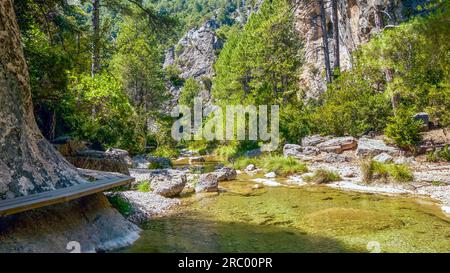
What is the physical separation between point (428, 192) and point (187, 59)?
68959 millimetres

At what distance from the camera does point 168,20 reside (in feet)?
40.8

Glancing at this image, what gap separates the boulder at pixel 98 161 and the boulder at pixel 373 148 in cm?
974

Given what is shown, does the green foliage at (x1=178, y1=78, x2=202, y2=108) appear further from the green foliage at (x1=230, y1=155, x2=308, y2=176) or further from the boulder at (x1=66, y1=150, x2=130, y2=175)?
the boulder at (x1=66, y1=150, x2=130, y2=175)

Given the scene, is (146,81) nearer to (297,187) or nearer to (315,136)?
(315,136)

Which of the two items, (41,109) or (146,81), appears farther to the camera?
(146,81)

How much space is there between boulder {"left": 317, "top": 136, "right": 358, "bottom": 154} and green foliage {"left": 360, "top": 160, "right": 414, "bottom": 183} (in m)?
5.27

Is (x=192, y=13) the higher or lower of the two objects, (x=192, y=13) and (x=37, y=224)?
the higher

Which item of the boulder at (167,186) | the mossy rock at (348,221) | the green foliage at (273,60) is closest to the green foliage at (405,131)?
the mossy rock at (348,221)

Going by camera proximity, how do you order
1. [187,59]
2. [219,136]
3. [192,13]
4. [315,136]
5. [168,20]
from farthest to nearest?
→ [192,13]
[187,59]
[219,136]
[315,136]
[168,20]

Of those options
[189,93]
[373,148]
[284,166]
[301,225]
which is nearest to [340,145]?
[373,148]

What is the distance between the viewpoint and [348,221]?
21.4ft

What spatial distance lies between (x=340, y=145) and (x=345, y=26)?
16.2 meters
